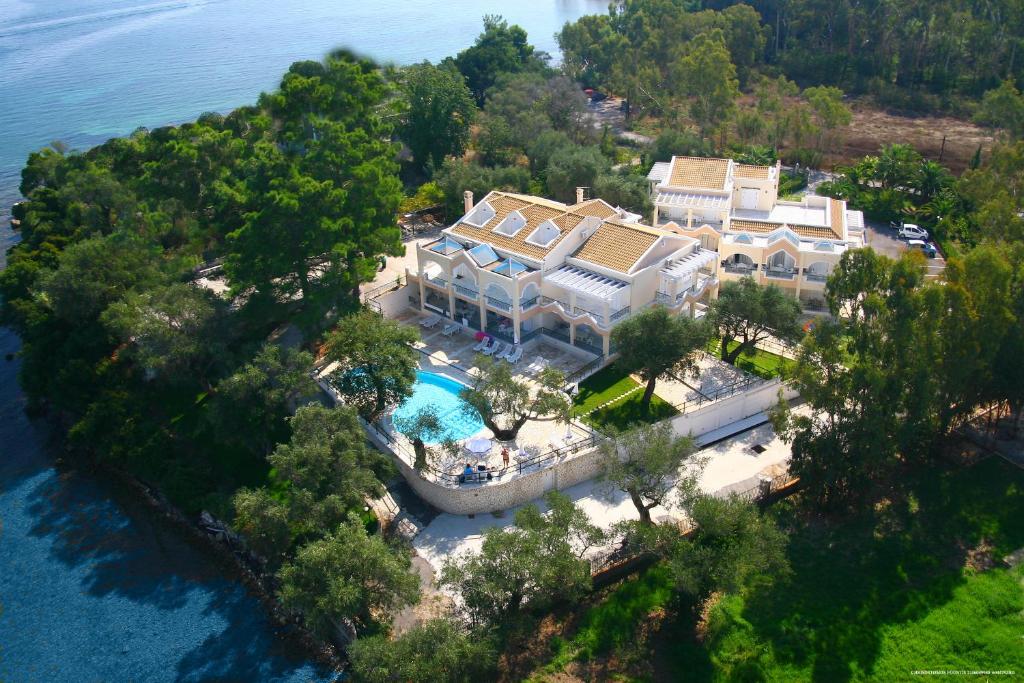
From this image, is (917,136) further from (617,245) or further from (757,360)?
(617,245)

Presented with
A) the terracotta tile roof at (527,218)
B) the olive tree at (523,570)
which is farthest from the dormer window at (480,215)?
the olive tree at (523,570)

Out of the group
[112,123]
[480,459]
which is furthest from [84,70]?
[480,459]

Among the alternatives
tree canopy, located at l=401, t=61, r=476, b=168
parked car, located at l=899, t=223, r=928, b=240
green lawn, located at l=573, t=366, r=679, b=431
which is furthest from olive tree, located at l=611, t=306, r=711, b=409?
tree canopy, located at l=401, t=61, r=476, b=168

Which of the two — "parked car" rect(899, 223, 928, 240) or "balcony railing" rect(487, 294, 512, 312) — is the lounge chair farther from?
"parked car" rect(899, 223, 928, 240)

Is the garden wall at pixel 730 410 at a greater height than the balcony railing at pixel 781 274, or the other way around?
the balcony railing at pixel 781 274

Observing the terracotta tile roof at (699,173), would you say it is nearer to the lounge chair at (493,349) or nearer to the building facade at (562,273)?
the building facade at (562,273)
